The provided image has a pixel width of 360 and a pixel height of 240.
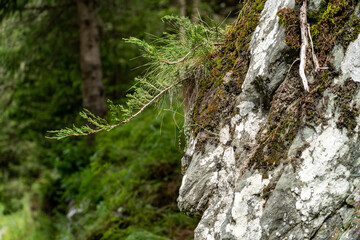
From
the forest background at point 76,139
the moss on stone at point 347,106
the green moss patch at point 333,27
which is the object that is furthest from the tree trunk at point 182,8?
the moss on stone at point 347,106

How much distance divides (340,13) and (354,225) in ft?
3.67

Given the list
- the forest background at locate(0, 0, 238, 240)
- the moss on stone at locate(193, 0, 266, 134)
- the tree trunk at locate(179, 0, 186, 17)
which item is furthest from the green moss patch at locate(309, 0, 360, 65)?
the tree trunk at locate(179, 0, 186, 17)

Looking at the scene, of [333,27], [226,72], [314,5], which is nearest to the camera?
[333,27]

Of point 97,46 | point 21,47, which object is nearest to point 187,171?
point 97,46

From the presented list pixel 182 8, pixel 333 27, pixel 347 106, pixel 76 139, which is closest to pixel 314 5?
pixel 333 27

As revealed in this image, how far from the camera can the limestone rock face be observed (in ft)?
5.31

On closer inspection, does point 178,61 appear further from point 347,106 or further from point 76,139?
point 76,139

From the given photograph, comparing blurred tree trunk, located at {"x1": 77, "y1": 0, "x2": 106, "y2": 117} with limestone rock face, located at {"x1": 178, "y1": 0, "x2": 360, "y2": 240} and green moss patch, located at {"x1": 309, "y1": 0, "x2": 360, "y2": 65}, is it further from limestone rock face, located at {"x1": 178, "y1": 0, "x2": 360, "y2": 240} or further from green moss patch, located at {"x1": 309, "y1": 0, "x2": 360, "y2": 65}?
green moss patch, located at {"x1": 309, "y1": 0, "x2": 360, "y2": 65}

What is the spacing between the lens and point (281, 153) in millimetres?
1828

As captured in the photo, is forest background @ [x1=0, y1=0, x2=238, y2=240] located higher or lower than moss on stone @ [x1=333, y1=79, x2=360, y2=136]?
lower

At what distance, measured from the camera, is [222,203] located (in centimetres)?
205

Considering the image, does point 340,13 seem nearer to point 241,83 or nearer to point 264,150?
point 241,83

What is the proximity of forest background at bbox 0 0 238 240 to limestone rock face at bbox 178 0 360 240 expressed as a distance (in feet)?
7.39

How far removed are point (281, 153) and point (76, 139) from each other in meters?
6.02
